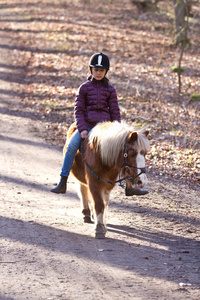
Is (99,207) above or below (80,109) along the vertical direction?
below

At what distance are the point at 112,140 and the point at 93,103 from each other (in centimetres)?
107

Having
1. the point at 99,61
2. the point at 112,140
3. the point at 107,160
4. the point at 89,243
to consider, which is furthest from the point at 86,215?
the point at 99,61

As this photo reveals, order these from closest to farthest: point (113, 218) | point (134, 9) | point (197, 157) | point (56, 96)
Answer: point (113, 218) < point (197, 157) < point (56, 96) < point (134, 9)

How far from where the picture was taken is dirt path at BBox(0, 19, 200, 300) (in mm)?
4562

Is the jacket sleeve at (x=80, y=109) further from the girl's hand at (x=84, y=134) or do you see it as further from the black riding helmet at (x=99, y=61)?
the black riding helmet at (x=99, y=61)

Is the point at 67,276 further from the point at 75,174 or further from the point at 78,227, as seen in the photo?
the point at 75,174

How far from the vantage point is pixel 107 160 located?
20.0ft

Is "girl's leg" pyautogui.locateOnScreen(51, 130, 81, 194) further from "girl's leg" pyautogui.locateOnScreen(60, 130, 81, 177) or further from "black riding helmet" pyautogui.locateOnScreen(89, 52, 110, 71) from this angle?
"black riding helmet" pyautogui.locateOnScreen(89, 52, 110, 71)

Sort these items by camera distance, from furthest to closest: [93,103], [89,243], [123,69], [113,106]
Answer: [123,69] < [113,106] < [93,103] < [89,243]

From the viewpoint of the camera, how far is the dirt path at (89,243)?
4.56 metres

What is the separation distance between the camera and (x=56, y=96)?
53.9 feet

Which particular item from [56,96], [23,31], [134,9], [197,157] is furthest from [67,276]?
[134,9]

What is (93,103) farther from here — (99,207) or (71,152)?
(99,207)

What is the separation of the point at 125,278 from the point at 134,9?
102ft
